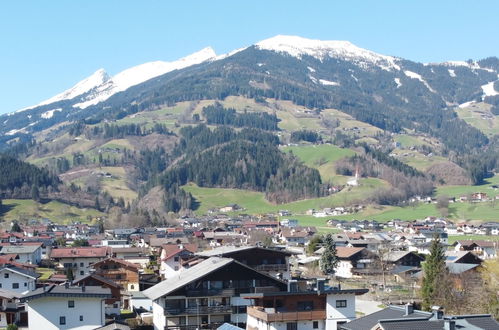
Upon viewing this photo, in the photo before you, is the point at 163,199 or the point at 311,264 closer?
A: the point at 311,264

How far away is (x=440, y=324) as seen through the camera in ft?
87.1

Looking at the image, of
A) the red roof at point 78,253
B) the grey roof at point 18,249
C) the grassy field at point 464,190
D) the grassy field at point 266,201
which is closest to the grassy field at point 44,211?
the grassy field at point 266,201

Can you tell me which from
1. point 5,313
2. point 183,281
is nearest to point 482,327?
point 183,281

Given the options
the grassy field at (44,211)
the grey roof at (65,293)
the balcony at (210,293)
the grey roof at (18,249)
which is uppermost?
the grassy field at (44,211)

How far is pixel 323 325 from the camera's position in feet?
119

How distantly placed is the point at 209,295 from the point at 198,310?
968 mm

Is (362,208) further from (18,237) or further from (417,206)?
(18,237)

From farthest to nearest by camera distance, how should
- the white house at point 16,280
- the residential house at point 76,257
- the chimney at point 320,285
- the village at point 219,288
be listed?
1. the residential house at point 76,257
2. the white house at point 16,280
3. the chimney at point 320,285
4. the village at point 219,288

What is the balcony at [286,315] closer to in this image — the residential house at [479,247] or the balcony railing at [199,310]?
the balcony railing at [199,310]

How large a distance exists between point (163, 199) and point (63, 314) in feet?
475

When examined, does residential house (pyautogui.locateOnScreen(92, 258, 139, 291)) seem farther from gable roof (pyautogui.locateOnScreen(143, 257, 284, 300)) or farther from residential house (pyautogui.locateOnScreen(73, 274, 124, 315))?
gable roof (pyautogui.locateOnScreen(143, 257, 284, 300))

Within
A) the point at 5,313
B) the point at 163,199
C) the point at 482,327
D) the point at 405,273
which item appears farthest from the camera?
the point at 163,199

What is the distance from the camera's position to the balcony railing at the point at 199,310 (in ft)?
120

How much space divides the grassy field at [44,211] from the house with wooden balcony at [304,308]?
11043cm
